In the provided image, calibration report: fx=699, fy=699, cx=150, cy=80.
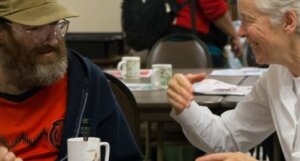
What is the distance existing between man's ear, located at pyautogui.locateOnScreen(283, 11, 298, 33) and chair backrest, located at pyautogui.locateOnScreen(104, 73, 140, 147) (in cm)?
70

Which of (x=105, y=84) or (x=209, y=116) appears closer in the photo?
(x=105, y=84)

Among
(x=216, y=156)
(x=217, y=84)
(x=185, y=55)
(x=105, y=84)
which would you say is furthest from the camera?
(x=185, y=55)

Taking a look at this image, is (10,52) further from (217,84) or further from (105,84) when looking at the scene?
(217,84)

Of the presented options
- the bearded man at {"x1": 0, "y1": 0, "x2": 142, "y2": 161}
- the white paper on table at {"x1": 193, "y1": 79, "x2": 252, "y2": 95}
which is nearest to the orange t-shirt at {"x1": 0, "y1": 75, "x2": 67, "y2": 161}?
the bearded man at {"x1": 0, "y1": 0, "x2": 142, "y2": 161}

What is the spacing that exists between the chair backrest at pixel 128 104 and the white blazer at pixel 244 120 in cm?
20

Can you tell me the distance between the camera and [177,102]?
2258 mm

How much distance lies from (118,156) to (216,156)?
1.31 ft

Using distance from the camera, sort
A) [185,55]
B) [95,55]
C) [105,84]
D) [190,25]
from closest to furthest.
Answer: [105,84], [185,55], [190,25], [95,55]

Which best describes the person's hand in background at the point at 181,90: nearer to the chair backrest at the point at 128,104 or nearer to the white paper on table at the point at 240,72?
the chair backrest at the point at 128,104

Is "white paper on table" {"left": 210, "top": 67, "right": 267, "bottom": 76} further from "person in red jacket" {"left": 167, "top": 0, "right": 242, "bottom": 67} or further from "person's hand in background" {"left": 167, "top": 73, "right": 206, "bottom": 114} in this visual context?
"person's hand in background" {"left": 167, "top": 73, "right": 206, "bottom": 114}

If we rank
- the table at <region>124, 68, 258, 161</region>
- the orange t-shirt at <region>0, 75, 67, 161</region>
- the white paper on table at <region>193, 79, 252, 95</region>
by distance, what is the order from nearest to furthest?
1. the orange t-shirt at <region>0, 75, 67, 161</region>
2. the table at <region>124, 68, 258, 161</region>
3. the white paper on table at <region>193, 79, 252, 95</region>

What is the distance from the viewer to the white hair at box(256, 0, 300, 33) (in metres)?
1.94

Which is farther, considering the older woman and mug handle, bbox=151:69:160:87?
mug handle, bbox=151:69:160:87

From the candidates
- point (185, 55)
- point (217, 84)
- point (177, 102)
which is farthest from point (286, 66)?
point (185, 55)
